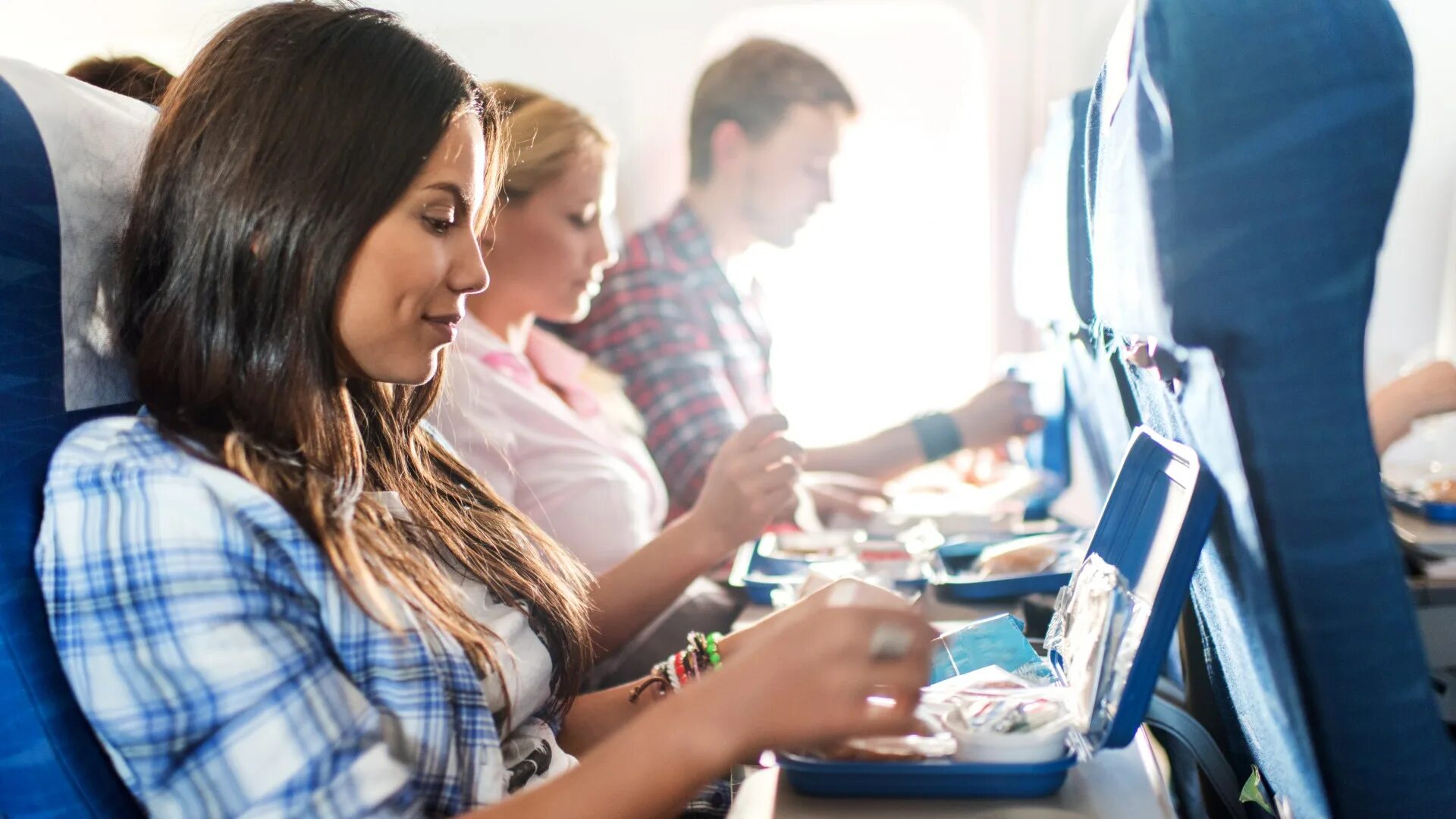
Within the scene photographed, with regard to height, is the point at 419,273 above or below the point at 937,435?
above

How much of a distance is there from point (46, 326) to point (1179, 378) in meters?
0.79

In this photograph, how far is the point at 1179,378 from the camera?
76 centimetres

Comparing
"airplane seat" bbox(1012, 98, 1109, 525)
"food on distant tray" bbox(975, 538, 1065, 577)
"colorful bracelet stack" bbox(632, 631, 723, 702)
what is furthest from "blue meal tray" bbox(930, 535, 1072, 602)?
"colorful bracelet stack" bbox(632, 631, 723, 702)

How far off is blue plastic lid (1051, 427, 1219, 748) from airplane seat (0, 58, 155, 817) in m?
0.69

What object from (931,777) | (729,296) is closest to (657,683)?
(931,777)

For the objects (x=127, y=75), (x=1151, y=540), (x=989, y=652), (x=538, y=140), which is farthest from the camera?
(x=538, y=140)

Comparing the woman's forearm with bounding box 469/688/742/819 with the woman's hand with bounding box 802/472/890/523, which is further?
the woman's hand with bounding box 802/472/890/523

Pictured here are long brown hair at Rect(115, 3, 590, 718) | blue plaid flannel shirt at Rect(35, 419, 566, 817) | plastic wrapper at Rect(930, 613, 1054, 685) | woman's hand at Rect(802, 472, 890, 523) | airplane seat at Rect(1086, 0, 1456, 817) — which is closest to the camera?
airplane seat at Rect(1086, 0, 1456, 817)

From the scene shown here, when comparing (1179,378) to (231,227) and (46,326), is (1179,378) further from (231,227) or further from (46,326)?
(46,326)

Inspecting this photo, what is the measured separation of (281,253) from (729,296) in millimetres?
1703

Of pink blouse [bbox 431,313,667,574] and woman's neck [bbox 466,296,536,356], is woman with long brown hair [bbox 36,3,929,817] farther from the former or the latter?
woman's neck [bbox 466,296,536,356]

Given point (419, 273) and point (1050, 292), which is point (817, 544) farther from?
point (419, 273)

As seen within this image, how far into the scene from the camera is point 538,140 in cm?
184

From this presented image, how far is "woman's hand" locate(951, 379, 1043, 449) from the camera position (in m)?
2.24
